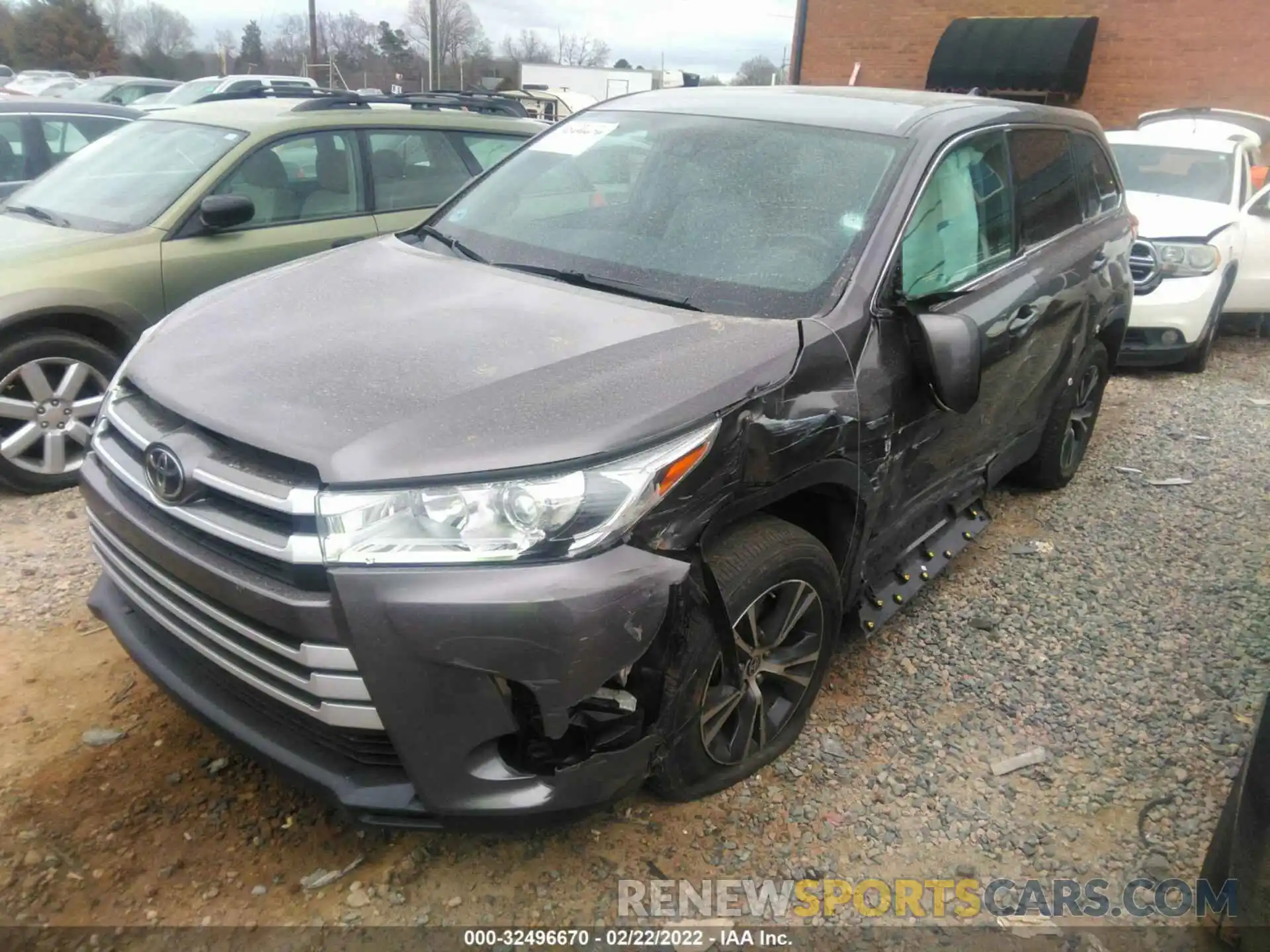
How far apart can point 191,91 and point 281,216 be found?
16392 millimetres

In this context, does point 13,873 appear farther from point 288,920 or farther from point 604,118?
point 604,118

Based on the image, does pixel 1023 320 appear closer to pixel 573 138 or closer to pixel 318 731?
pixel 573 138

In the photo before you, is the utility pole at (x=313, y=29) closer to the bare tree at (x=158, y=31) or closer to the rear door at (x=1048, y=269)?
the bare tree at (x=158, y=31)

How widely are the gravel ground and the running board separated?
0.23m

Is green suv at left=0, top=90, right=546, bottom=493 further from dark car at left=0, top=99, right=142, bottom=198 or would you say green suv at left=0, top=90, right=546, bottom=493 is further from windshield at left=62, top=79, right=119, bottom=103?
windshield at left=62, top=79, right=119, bottom=103

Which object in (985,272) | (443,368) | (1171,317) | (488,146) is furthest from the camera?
(1171,317)

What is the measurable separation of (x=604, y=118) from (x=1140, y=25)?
54.4ft

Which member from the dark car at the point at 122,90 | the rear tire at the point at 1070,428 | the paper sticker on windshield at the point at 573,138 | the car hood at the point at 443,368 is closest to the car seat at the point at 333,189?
the paper sticker on windshield at the point at 573,138

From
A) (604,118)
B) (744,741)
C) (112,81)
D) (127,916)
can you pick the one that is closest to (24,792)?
(127,916)

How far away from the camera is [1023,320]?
11.7ft

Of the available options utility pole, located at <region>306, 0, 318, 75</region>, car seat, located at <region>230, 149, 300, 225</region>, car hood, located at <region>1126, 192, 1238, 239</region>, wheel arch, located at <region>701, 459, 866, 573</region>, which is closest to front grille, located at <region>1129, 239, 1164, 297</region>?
car hood, located at <region>1126, 192, 1238, 239</region>

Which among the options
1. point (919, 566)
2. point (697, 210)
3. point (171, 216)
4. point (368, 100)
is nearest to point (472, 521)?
point (697, 210)

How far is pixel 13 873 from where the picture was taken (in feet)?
7.48

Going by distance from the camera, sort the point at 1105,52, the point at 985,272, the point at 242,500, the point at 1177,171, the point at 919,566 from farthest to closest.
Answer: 1. the point at 1105,52
2. the point at 1177,171
3. the point at 919,566
4. the point at 985,272
5. the point at 242,500
